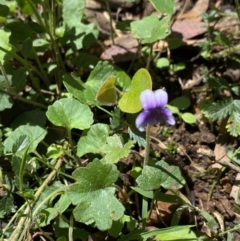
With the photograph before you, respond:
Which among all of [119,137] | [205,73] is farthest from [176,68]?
[119,137]

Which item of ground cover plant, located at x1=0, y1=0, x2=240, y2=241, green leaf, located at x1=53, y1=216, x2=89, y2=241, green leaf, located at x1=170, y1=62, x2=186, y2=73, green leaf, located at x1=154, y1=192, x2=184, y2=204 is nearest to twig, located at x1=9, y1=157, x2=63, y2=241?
ground cover plant, located at x1=0, y1=0, x2=240, y2=241

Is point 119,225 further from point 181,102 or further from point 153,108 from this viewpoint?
point 181,102

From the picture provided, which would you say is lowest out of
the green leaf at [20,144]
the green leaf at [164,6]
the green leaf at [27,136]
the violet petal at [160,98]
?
the green leaf at [27,136]

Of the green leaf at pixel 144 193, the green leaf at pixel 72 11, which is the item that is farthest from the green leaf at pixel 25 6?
the green leaf at pixel 144 193

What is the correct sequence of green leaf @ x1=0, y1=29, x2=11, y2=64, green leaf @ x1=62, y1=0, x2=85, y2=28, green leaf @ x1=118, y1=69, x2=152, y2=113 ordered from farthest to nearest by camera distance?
green leaf @ x1=62, y1=0, x2=85, y2=28 → green leaf @ x1=0, y1=29, x2=11, y2=64 → green leaf @ x1=118, y1=69, x2=152, y2=113

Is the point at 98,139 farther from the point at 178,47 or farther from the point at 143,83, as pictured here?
the point at 178,47

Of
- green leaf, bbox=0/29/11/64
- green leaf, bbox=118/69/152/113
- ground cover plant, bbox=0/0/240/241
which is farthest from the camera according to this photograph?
green leaf, bbox=0/29/11/64

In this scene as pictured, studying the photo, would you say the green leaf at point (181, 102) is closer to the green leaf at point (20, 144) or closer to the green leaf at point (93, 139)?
the green leaf at point (93, 139)

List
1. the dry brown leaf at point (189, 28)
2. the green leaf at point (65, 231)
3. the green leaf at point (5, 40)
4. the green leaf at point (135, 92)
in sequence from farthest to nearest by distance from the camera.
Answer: the dry brown leaf at point (189, 28) → the green leaf at point (5, 40) → the green leaf at point (65, 231) → the green leaf at point (135, 92)

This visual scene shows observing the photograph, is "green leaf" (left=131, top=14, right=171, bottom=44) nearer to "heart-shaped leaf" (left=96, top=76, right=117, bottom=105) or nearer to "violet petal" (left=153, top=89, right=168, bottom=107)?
"heart-shaped leaf" (left=96, top=76, right=117, bottom=105)
